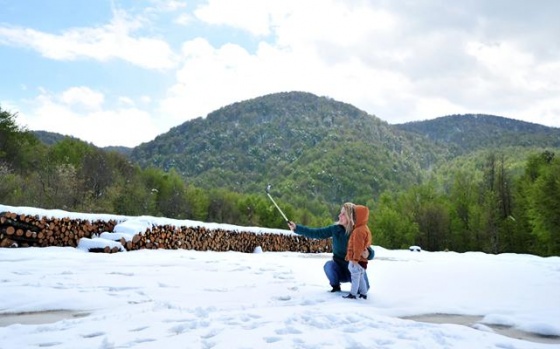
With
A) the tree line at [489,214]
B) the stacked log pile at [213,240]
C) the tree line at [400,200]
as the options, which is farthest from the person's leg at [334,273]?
the tree line at [489,214]

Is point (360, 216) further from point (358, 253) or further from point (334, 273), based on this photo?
point (334, 273)

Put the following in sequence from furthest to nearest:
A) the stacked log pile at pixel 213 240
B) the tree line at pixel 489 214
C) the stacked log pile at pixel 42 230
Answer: the tree line at pixel 489 214 → the stacked log pile at pixel 213 240 → the stacked log pile at pixel 42 230

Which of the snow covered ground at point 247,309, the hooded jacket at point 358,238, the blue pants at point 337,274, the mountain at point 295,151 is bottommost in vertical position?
the snow covered ground at point 247,309

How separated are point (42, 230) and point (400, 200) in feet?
168

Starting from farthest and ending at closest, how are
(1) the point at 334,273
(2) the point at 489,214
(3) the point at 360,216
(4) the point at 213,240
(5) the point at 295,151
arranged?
1. (5) the point at 295,151
2. (2) the point at 489,214
3. (4) the point at 213,240
4. (1) the point at 334,273
5. (3) the point at 360,216

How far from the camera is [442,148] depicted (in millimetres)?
178000

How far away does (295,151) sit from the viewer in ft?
451

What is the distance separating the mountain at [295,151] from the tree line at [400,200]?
4799 centimetres

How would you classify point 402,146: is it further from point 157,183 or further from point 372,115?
point 157,183

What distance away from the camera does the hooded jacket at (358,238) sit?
5.62 metres

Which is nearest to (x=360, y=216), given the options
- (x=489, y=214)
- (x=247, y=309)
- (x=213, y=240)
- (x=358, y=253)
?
(x=358, y=253)

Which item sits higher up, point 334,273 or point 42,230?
point 42,230

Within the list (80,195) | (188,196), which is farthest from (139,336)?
(188,196)

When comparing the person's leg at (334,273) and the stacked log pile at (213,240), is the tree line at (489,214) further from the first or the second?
the person's leg at (334,273)
